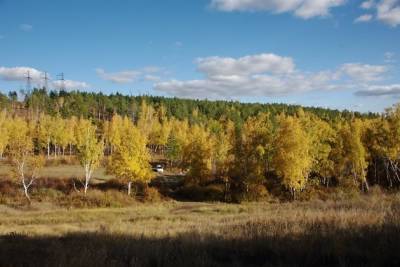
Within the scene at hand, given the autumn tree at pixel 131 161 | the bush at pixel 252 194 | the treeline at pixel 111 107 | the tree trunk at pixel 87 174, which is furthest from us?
the treeline at pixel 111 107

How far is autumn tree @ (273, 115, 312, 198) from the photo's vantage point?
189ft

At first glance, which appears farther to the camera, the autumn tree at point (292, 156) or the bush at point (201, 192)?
the bush at point (201, 192)

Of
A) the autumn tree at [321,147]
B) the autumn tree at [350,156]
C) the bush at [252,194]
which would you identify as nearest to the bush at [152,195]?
the bush at [252,194]

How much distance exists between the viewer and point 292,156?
57781mm

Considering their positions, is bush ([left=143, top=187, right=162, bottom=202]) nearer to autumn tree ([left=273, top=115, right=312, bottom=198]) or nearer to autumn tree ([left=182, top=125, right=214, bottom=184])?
autumn tree ([left=182, top=125, right=214, bottom=184])

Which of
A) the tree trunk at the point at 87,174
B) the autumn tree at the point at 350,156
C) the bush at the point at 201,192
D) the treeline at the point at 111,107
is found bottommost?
the bush at the point at 201,192

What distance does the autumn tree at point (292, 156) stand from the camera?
5753cm

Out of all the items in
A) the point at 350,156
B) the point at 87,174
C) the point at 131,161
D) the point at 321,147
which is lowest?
the point at 87,174

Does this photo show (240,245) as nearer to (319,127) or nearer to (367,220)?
(367,220)

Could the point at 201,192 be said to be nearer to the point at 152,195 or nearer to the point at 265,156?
the point at 152,195

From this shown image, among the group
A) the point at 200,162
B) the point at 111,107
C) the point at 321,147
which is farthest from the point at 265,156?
the point at 111,107

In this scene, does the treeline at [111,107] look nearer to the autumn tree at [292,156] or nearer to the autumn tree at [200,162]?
the autumn tree at [200,162]

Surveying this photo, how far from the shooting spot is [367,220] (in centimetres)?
1120

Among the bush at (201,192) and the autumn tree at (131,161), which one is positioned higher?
the autumn tree at (131,161)
